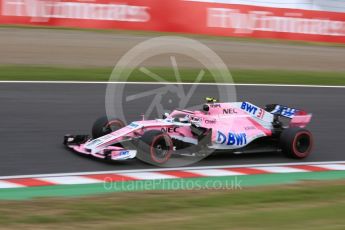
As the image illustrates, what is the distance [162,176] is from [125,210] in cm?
190

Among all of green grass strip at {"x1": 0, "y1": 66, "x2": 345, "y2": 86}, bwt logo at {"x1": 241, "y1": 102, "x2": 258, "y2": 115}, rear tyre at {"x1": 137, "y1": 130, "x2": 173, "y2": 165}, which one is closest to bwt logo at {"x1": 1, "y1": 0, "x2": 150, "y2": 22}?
green grass strip at {"x1": 0, "y1": 66, "x2": 345, "y2": 86}

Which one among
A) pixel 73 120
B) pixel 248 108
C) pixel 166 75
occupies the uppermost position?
pixel 248 108

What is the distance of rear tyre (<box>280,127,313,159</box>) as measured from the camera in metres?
9.22

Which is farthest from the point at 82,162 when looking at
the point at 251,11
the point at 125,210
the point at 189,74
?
the point at 251,11

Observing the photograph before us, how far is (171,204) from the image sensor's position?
6.54m

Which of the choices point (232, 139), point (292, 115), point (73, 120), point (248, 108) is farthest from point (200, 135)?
point (73, 120)

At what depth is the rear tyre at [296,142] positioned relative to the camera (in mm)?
9219

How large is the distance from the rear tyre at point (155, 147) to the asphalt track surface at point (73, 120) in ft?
0.45

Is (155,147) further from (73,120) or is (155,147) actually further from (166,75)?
(166,75)

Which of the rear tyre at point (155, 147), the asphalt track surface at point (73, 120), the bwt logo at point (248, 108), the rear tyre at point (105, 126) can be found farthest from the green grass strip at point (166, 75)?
the rear tyre at point (155, 147)

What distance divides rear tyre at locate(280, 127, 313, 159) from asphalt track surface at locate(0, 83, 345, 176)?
0.61 feet

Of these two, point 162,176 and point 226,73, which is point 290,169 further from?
point 226,73

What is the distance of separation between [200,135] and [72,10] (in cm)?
1390

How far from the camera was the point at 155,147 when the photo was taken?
8.34 metres
